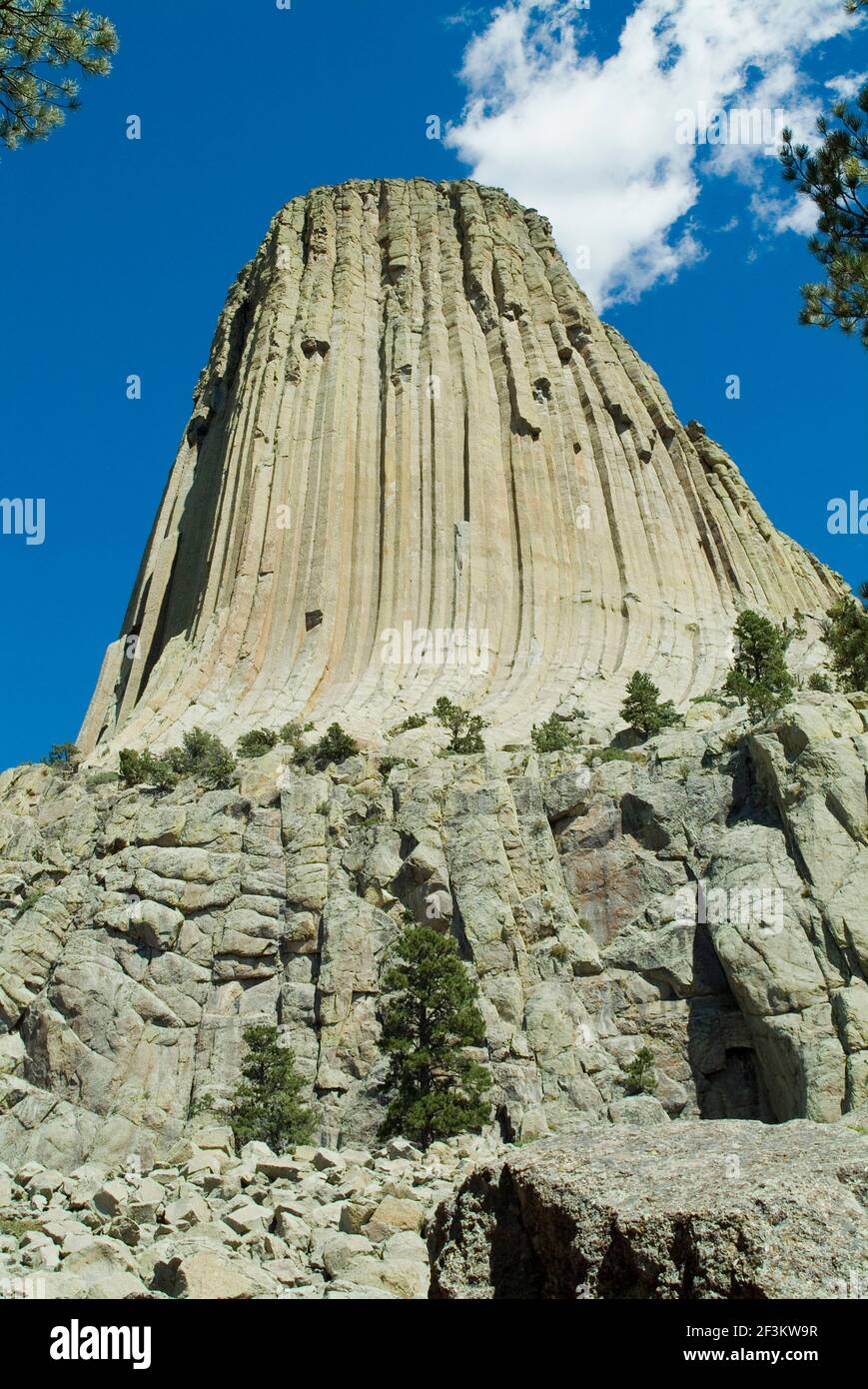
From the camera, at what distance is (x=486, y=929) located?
29.1 meters

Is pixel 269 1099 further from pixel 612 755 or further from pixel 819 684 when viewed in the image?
pixel 819 684

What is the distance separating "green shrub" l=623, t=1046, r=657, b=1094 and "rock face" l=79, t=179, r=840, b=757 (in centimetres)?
1473

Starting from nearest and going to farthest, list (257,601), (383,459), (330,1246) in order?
(330,1246)
(257,601)
(383,459)

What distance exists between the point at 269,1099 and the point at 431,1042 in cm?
373

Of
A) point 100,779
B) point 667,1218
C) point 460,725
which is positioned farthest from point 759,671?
point 667,1218

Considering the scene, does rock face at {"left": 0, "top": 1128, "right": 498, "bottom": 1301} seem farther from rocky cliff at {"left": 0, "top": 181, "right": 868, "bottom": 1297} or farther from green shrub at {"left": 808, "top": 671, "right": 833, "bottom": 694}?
green shrub at {"left": 808, "top": 671, "right": 833, "bottom": 694}

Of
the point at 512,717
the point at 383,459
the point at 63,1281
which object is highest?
the point at 383,459

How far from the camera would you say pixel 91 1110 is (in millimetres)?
25625

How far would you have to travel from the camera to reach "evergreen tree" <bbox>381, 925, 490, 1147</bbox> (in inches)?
874

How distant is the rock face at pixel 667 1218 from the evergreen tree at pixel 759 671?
2714cm
